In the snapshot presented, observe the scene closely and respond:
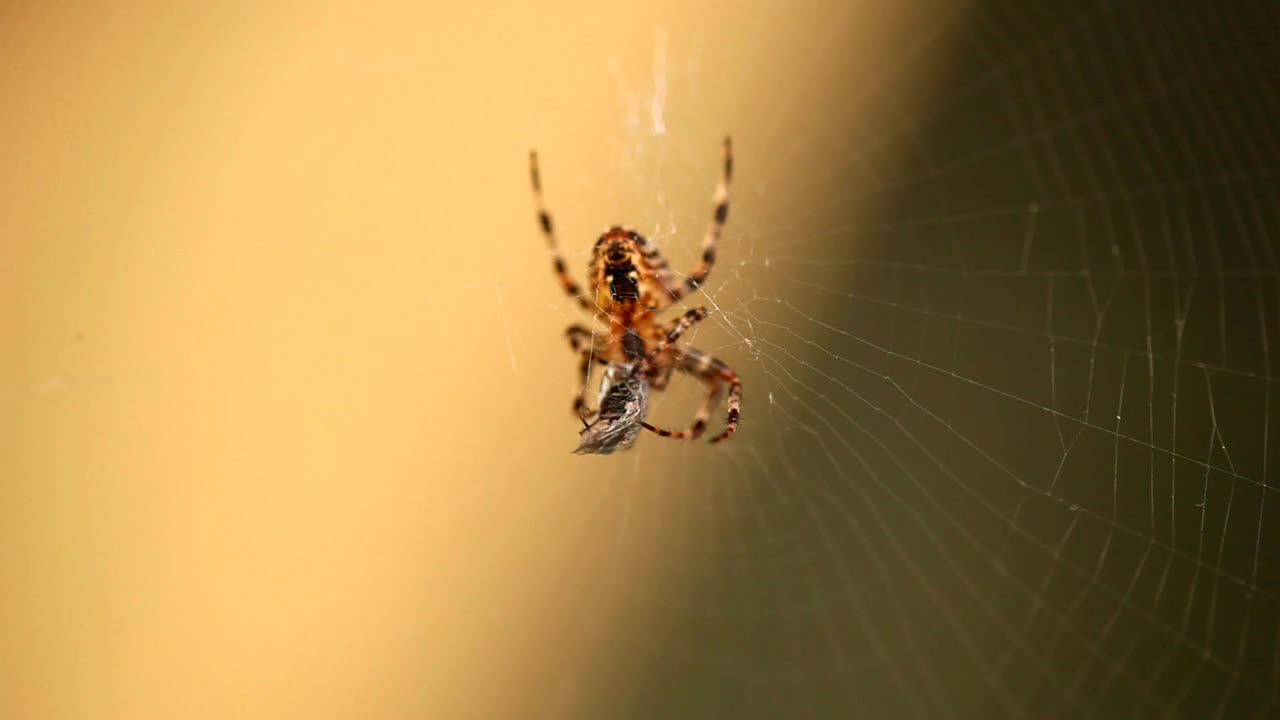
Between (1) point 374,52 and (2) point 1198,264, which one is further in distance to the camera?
(2) point 1198,264

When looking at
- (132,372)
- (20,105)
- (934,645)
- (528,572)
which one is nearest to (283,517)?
(132,372)

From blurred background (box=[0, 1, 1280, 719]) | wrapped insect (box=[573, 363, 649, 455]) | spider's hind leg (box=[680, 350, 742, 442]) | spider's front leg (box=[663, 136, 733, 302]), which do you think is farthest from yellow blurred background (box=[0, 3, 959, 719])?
wrapped insect (box=[573, 363, 649, 455])

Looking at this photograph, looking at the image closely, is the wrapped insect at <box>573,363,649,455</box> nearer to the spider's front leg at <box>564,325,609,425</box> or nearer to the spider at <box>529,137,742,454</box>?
the spider at <box>529,137,742,454</box>

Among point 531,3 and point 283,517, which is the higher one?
point 531,3

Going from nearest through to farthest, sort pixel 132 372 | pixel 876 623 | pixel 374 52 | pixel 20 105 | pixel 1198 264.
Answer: pixel 20 105 → pixel 132 372 → pixel 374 52 → pixel 1198 264 → pixel 876 623

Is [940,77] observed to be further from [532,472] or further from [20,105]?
[20,105]

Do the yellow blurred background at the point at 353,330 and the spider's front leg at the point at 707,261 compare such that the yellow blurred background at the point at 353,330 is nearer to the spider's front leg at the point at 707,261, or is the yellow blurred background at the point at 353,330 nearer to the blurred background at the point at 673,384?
the blurred background at the point at 673,384

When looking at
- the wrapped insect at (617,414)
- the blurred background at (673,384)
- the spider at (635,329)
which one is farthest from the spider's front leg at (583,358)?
the blurred background at (673,384)

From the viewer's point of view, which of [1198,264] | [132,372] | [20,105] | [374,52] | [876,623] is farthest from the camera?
[876,623]
